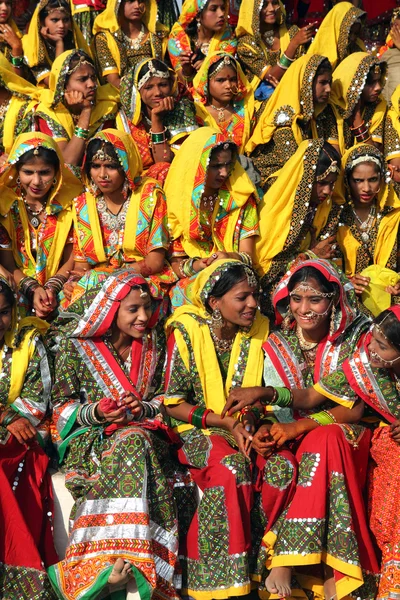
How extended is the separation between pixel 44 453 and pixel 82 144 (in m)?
2.67

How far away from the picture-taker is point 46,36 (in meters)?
7.99

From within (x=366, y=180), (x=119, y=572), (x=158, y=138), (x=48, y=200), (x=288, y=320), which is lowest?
(x=119, y=572)

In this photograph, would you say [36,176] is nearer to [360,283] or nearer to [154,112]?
[154,112]

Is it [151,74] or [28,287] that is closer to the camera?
[28,287]

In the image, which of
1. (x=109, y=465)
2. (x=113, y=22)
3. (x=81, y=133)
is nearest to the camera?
(x=109, y=465)

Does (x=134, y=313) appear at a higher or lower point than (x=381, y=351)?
higher

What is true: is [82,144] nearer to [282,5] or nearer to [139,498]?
[282,5]

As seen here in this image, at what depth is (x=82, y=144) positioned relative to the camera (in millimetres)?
7242

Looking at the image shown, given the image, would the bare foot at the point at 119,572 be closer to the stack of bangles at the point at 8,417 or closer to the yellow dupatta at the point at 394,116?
the stack of bangles at the point at 8,417

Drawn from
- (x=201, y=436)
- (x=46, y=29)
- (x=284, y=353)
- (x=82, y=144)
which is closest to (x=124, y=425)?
(x=201, y=436)

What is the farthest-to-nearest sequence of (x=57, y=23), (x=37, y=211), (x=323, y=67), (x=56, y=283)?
(x=57, y=23)
(x=323, y=67)
(x=37, y=211)
(x=56, y=283)

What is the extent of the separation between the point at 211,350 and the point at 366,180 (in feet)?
6.43

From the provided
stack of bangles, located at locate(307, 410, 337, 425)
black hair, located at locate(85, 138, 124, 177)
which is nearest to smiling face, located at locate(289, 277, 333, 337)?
stack of bangles, located at locate(307, 410, 337, 425)

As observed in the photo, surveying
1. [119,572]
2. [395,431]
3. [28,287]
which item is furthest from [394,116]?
[119,572]
